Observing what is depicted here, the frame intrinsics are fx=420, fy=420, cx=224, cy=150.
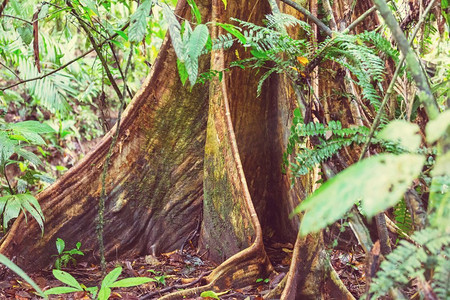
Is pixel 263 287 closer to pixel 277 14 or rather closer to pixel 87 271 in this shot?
pixel 87 271

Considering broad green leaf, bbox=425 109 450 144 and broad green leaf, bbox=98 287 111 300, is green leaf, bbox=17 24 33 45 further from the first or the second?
broad green leaf, bbox=425 109 450 144

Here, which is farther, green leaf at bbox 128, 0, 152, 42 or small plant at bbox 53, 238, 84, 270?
small plant at bbox 53, 238, 84, 270

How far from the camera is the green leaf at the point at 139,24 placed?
1660 millimetres

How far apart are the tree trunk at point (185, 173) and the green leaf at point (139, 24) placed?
131 cm

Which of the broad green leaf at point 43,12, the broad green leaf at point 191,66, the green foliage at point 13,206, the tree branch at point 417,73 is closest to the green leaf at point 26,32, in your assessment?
the broad green leaf at point 43,12

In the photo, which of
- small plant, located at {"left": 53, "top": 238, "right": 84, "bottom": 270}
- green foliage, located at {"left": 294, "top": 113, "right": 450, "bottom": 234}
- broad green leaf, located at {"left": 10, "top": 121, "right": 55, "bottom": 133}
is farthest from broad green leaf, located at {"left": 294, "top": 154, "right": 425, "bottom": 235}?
small plant, located at {"left": 53, "top": 238, "right": 84, "bottom": 270}

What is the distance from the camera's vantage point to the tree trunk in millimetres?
2969

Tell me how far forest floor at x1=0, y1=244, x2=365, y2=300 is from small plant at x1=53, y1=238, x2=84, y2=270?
0.17 feet

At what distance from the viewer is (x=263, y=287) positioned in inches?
104

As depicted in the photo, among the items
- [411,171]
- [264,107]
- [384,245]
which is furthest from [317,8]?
[411,171]

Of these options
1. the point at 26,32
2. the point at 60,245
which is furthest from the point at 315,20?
the point at 60,245

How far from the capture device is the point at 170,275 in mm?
2932

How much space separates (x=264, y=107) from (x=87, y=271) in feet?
6.04

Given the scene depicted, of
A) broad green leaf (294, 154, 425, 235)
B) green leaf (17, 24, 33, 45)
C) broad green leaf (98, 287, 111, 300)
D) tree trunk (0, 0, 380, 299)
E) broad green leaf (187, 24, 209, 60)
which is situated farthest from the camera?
tree trunk (0, 0, 380, 299)
